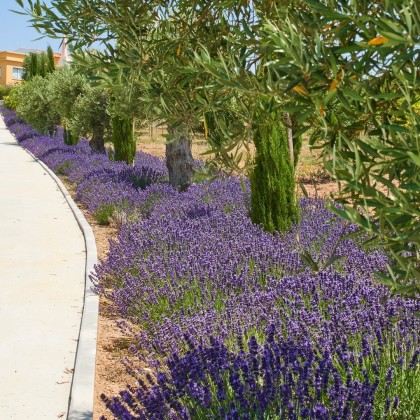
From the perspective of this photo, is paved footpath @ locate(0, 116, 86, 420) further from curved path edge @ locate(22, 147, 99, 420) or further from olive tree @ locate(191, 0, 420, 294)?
olive tree @ locate(191, 0, 420, 294)

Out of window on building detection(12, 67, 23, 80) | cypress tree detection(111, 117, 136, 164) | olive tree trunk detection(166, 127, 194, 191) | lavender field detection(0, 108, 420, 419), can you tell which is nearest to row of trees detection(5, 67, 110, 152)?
cypress tree detection(111, 117, 136, 164)

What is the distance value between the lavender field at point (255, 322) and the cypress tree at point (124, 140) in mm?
9075

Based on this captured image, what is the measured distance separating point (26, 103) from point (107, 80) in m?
29.2

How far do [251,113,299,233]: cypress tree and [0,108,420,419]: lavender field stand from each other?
275 millimetres

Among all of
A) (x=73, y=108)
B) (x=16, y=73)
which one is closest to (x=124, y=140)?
(x=73, y=108)

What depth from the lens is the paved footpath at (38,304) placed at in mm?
4895

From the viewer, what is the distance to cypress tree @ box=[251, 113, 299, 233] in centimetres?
906

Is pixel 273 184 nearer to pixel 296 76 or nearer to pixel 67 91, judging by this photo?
pixel 296 76

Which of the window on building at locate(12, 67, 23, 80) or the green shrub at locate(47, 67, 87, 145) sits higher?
the window on building at locate(12, 67, 23, 80)

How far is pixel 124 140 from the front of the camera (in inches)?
742

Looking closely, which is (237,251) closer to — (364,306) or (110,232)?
(364,306)

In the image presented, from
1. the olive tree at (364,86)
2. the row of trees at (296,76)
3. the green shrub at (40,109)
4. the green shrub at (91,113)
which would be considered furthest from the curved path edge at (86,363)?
the green shrub at (40,109)

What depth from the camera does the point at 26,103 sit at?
30.7m

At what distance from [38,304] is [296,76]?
18.6 feet
